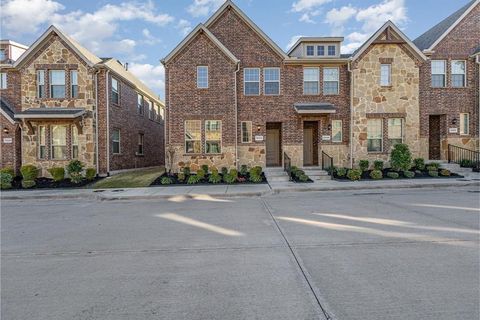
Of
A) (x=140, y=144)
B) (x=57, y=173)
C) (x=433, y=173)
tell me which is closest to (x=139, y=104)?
(x=140, y=144)

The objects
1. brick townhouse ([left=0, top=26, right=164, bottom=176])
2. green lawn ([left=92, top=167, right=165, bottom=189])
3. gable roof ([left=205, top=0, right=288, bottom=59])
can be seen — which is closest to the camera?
green lawn ([left=92, top=167, right=165, bottom=189])

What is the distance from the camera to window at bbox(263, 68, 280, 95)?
715 inches

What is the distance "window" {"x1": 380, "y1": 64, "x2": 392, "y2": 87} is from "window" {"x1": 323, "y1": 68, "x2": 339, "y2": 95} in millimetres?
2594

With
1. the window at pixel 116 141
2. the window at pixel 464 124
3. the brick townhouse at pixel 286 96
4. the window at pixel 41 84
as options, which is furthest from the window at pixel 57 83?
the window at pixel 464 124

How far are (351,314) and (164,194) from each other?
10.1 metres

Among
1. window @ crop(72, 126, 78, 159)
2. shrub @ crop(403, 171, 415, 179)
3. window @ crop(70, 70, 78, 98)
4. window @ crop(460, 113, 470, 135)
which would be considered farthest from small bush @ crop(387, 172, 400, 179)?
window @ crop(70, 70, 78, 98)

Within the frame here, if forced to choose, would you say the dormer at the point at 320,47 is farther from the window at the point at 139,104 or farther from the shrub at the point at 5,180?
the shrub at the point at 5,180

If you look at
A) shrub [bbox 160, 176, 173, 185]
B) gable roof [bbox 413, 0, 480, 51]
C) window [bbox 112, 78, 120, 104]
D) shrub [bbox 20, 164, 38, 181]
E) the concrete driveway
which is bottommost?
the concrete driveway

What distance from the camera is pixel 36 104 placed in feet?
57.6

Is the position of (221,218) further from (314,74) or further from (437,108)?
(437,108)

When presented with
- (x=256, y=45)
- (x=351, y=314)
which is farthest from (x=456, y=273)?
(x=256, y=45)

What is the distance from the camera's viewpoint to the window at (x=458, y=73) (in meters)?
18.8

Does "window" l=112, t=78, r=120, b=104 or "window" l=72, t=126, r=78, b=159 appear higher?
"window" l=112, t=78, r=120, b=104

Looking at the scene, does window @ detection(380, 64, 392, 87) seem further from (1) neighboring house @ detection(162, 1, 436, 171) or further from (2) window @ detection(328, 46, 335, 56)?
(2) window @ detection(328, 46, 335, 56)
